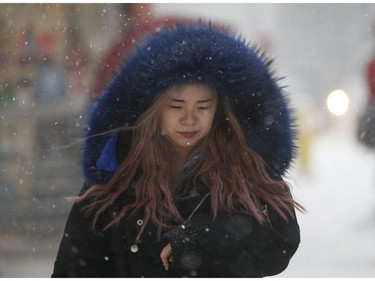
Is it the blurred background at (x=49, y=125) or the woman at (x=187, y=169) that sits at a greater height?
the blurred background at (x=49, y=125)

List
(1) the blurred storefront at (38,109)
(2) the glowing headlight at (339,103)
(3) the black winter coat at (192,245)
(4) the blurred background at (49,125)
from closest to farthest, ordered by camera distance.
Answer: (3) the black winter coat at (192,245) → (4) the blurred background at (49,125) → (1) the blurred storefront at (38,109) → (2) the glowing headlight at (339,103)

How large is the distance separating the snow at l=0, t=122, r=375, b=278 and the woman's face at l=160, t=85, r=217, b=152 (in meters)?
0.26

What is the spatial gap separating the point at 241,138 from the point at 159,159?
0.67 ft

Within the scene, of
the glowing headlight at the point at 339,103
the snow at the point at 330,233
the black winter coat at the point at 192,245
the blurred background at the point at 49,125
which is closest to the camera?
the black winter coat at the point at 192,245

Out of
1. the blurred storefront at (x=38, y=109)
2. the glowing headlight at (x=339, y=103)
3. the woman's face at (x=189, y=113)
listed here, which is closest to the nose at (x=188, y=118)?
the woman's face at (x=189, y=113)

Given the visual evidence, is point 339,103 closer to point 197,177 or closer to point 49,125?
point 49,125

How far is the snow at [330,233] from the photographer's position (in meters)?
4.79

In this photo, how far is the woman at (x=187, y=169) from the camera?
182cm

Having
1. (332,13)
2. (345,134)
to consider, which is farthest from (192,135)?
(332,13)

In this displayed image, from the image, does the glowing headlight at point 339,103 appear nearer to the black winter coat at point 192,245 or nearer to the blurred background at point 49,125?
the blurred background at point 49,125

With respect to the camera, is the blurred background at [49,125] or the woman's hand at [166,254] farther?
the blurred background at [49,125]

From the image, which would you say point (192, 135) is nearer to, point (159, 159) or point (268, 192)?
point (159, 159)

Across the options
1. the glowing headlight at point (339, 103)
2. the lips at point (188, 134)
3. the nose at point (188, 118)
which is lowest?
the lips at point (188, 134)

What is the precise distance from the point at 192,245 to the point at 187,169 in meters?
0.21
